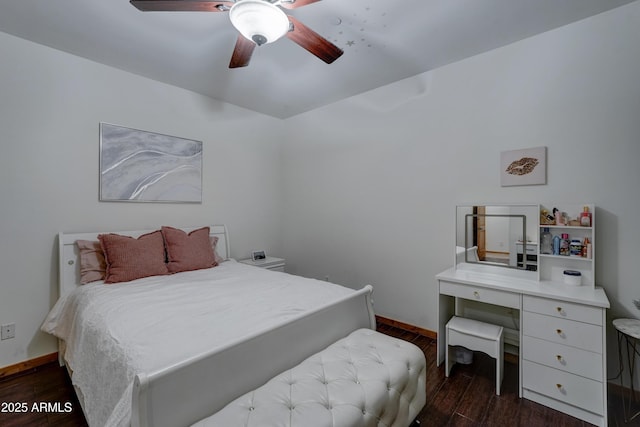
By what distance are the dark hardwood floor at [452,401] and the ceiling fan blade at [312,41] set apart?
94.0 inches

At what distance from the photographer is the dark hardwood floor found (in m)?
1.74

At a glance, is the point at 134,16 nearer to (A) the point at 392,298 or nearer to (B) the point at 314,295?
(B) the point at 314,295

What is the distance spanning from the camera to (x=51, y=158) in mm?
2400

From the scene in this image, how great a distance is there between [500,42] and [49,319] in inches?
166

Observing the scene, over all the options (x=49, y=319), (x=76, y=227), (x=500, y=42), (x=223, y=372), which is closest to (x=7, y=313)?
(x=49, y=319)

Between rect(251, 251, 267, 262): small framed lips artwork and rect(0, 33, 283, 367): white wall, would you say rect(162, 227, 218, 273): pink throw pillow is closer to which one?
rect(0, 33, 283, 367): white wall

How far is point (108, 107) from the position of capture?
105 inches

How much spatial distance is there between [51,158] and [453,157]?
138 inches

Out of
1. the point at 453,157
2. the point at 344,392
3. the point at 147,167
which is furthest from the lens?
the point at 147,167

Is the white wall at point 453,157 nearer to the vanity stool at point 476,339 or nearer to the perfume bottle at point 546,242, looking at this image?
the perfume bottle at point 546,242

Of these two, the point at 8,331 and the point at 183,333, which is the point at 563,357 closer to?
the point at 183,333

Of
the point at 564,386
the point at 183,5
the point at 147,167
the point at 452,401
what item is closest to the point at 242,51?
the point at 183,5

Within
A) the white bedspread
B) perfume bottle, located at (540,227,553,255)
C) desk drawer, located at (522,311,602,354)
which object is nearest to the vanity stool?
desk drawer, located at (522,311,602,354)

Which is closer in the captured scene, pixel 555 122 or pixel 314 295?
pixel 314 295
